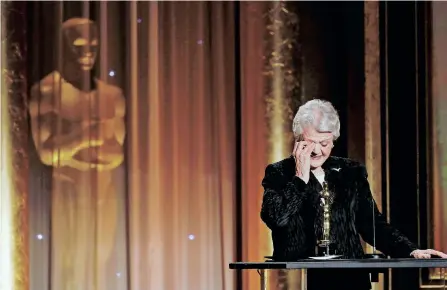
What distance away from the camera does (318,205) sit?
3.75m

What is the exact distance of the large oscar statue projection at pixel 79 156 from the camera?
5.25 metres

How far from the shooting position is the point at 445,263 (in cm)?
327

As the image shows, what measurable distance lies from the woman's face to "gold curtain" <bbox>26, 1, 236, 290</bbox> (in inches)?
55.2

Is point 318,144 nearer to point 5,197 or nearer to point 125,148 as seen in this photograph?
point 125,148

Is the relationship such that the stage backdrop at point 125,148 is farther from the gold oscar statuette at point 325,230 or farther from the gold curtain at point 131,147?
the gold oscar statuette at point 325,230

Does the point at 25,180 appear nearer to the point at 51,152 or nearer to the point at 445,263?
the point at 51,152

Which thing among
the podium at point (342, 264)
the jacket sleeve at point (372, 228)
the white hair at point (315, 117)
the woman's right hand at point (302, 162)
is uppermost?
the white hair at point (315, 117)

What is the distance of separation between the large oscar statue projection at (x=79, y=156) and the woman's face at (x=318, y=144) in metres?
1.60

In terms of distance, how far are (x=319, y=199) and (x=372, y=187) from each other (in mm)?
1681

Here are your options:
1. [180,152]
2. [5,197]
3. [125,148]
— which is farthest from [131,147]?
[5,197]

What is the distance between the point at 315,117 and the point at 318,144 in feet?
0.46

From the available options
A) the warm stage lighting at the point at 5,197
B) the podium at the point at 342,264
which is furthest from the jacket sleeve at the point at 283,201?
the warm stage lighting at the point at 5,197

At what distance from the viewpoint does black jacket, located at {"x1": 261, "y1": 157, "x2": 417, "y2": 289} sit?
12.2 feet

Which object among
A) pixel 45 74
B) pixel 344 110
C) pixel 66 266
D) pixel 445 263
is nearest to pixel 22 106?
pixel 45 74
